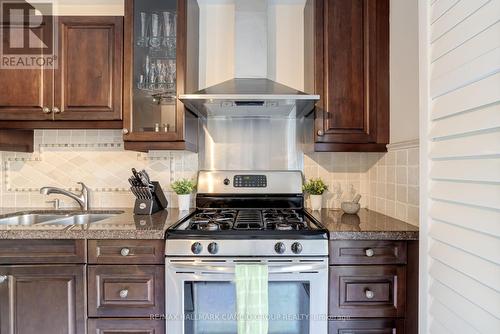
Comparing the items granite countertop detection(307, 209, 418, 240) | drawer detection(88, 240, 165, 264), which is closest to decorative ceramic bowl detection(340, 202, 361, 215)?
granite countertop detection(307, 209, 418, 240)

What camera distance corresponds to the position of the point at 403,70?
1572 mm

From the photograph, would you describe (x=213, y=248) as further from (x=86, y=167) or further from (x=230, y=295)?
(x=86, y=167)

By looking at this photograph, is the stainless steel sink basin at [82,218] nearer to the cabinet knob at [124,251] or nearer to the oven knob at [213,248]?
the cabinet knob at [124,251]

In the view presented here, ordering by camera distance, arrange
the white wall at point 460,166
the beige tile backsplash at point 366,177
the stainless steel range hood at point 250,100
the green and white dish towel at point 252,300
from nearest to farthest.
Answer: the white wall at point 460,166 → the green and white dish towel at point 252,300 → the stainless steel range hood at point 250,100 → the beige tile backsplash at point 366,177

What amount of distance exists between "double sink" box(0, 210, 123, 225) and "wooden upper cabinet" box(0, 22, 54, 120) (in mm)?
615

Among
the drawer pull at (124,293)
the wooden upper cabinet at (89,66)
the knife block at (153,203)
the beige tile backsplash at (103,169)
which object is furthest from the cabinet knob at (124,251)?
the wooden upper cabinet at (89,66)

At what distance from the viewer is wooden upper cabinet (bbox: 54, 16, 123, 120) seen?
5.60 ft

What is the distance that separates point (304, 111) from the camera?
1863 mm

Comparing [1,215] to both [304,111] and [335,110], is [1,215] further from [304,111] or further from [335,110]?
[335,110]

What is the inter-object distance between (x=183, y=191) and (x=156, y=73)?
0.73 meters

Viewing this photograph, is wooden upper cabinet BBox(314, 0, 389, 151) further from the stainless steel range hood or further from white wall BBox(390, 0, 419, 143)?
the stainless steel range hood

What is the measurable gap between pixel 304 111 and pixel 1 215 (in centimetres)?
195

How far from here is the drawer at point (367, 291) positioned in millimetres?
1342

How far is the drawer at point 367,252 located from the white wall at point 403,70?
0.55 meters
